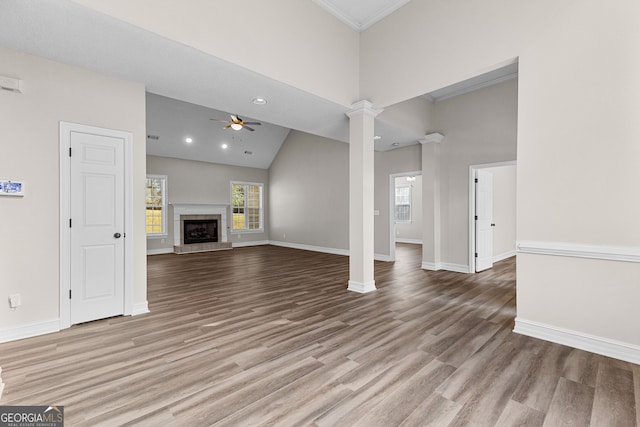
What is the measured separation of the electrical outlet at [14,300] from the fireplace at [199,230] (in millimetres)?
6501

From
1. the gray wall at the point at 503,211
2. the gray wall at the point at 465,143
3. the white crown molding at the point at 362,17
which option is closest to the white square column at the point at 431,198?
the gray wall at the point at 465,143

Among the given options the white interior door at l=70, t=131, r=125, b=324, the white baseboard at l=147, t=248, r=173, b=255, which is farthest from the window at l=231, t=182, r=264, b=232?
the white interior door at l=70, t=131, r=125, b=324

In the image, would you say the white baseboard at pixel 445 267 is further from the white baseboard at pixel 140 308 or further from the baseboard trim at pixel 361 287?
the white baseboard at pixel 140 308

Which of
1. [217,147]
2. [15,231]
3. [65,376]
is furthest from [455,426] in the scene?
[217,147]

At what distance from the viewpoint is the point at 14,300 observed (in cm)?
271

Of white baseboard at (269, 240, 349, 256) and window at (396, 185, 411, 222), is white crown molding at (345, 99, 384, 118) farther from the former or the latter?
window at (396, 185, 411, 222)

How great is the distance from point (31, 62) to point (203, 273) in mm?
4050

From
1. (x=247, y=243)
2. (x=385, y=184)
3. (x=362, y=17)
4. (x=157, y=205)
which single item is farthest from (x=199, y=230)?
(x=362, y=17)

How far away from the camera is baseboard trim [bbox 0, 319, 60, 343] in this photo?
2.68 m

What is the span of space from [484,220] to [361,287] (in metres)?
3.33

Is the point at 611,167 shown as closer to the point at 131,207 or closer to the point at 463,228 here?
the point at 463,228

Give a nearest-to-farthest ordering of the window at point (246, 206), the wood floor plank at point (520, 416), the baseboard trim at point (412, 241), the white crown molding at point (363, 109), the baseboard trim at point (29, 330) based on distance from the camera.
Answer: the wood floor plank at point (520, 416)
the baseboard trim at point (29, 330)
the white crown molding at point (363, 109)
the window at point (246, 206)
the baseboard trim at point (412, 241)

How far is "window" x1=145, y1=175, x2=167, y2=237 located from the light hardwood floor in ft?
17.8

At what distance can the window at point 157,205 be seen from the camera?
28.1 feet
